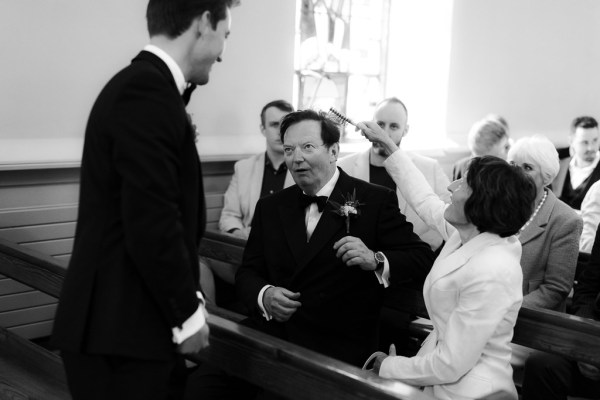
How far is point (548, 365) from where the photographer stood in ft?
10.7

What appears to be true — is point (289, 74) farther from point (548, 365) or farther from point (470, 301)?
point (470, 301)

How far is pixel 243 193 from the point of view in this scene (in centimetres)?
536

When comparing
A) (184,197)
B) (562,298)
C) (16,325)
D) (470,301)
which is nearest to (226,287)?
(16,325)

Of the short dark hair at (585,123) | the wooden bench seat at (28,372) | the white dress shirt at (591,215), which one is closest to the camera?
the wooden bench seat at (28,372)

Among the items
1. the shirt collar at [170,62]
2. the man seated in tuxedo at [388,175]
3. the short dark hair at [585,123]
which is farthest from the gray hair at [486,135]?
the shirt collar at [170,62]

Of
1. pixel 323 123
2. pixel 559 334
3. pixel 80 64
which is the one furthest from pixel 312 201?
pixel 80 64

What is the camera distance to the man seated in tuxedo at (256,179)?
5.28 meters

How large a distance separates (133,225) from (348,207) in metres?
1.55

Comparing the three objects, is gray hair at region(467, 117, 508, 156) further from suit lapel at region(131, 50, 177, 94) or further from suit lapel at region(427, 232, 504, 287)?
suit lapel at region(131, 50, 177, 94)

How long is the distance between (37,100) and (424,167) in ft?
8.49

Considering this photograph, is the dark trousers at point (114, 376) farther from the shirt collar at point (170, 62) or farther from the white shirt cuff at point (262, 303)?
the white shirt cuff at point (262, 303)

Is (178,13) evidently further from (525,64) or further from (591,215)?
(525,64)

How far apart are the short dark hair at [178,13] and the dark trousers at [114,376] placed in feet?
2.89

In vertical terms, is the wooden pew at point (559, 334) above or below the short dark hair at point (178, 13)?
Answer: below
